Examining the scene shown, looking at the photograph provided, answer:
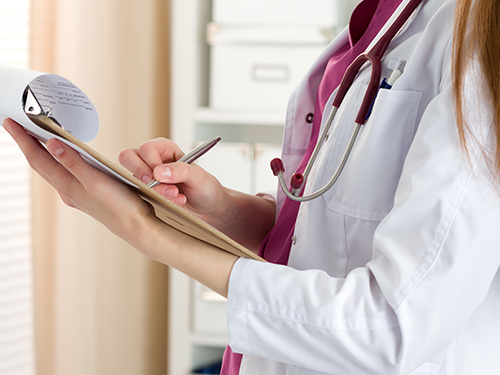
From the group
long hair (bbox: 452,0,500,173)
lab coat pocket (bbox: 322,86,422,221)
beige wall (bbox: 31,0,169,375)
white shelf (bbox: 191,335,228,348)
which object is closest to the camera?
long hair (bbox: 452,0,500,173)

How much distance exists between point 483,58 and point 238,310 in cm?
35

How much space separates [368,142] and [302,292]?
19 centimetres

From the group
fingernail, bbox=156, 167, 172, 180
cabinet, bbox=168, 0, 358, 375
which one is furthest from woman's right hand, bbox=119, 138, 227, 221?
cabinet, bbox=168, 0, 358, 375

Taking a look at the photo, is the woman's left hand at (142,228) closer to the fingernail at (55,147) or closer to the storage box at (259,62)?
the fingernail at (55,147)

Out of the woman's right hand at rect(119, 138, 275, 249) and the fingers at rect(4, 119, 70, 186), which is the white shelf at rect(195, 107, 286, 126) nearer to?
the woman's right hand at rect(119, 138, 275, 249)

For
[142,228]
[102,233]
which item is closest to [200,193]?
[142,228]

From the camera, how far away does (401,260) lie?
0.49 metres

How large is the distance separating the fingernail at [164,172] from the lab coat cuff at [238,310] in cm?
16

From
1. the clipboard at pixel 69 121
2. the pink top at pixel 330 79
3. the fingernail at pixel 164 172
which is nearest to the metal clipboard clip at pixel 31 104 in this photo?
the clipboard at pixel 69 121

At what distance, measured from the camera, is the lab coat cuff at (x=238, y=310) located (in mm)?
548

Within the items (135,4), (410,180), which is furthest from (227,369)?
(135,4)

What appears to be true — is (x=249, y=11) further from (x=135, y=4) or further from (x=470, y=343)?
(x=470, y=343)

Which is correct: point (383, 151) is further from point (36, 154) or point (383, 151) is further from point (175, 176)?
point (36, 154)

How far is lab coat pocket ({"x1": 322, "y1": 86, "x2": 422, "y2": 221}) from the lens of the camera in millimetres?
584
